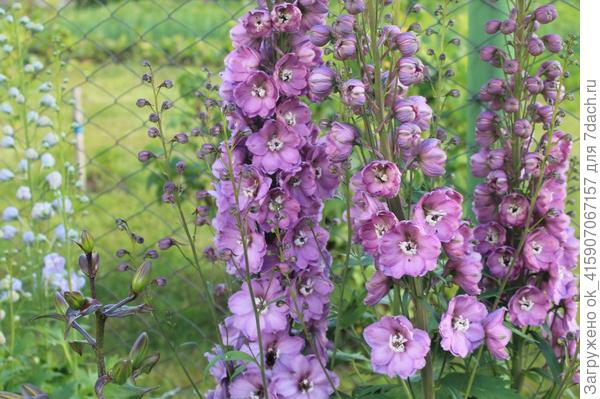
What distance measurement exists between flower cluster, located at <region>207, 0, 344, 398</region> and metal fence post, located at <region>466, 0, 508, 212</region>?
0.62 metres

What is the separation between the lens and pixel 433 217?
5.21 feet

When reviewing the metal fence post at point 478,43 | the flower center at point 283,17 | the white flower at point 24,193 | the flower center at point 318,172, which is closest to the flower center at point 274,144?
the flower center at point 318,172

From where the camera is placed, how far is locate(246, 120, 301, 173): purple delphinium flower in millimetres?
1691

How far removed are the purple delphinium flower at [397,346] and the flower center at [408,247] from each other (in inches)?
5.0

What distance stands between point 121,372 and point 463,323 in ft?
2.06

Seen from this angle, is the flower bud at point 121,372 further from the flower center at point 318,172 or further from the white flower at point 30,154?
the white flower at point 30,154

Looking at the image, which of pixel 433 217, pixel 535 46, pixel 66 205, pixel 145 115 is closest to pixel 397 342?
pixel 433 217

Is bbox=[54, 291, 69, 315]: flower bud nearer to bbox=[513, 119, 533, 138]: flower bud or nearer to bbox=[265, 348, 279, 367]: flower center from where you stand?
bbox=[265, 348, 279, 367]: flower center

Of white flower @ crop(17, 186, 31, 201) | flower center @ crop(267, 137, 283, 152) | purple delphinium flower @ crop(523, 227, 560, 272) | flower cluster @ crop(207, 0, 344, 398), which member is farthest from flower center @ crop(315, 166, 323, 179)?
white flower @ crop(17, 186, 31, 201)

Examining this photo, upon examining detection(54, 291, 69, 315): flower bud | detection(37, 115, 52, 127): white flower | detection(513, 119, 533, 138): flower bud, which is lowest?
detection(54, 291, 69, 315): flower bud

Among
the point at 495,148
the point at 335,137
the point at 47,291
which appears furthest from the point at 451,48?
the point at 335,137

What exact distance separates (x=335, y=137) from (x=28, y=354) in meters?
1.45

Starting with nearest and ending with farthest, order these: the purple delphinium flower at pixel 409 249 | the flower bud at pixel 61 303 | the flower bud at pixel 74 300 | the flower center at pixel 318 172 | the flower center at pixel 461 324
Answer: the flower bud at pixel 74 300, the flower bud at pixel 61 303, the purple delphinium flower at pixel 409 249, the flower center at pixel 461 324, the flower center at pixel 318 172

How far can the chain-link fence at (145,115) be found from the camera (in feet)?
8.53
